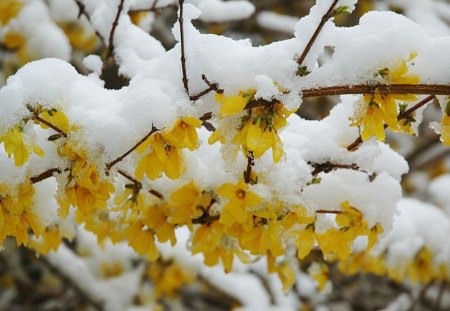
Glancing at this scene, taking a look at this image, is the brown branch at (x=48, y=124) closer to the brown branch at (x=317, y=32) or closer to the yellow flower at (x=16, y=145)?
the yellow flower at (x=16, y=145)

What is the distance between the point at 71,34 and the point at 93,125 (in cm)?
220

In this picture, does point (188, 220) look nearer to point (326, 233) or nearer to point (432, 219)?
point (326, 233)

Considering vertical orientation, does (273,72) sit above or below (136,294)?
above

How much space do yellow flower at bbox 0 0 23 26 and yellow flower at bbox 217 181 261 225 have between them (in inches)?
80.3

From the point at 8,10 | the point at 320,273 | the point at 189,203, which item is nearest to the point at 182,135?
the point at 189,203

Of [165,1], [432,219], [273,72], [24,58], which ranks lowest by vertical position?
[432,219]

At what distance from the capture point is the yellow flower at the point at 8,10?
2852 millimetres

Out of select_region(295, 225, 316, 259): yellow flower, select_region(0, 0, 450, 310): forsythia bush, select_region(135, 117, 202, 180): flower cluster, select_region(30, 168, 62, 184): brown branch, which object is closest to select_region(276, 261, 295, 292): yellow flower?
select_region(0, 0, 450, 310): forsythia bush

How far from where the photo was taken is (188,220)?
1.38 metres

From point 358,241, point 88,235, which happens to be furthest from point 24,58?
point 358,241

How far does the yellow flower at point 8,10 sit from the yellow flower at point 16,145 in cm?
199

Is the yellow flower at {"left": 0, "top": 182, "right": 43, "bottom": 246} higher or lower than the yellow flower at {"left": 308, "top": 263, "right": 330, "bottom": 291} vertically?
higher

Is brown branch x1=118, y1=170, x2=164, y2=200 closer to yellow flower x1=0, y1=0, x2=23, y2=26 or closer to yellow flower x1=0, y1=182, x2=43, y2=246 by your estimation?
yellow flower x1=0, y1=182, x2=43, y2=246

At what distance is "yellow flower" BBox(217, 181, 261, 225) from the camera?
1.21 meters
